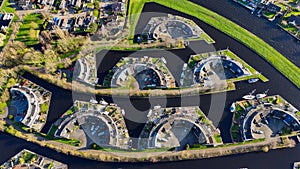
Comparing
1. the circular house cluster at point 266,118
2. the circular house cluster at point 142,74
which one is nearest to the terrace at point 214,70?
the circular house cluster at point 142,74

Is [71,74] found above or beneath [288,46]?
beneath

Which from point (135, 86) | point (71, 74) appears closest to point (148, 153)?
point (135, 86)

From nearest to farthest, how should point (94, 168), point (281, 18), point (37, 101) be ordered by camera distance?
point (94, 168)
point (37, 101)
point (281, 18)

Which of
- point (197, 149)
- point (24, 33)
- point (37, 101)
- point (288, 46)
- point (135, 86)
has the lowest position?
point (197, 149)

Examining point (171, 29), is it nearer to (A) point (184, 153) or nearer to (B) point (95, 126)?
(B) point (95, 126)

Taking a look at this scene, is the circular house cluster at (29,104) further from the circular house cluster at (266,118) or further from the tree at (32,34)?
the circular house cluster at (266,118)

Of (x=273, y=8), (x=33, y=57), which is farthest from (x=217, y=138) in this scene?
(x=33, y=57)

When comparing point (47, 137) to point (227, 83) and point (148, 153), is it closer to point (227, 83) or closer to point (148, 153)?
point (148, 153)
